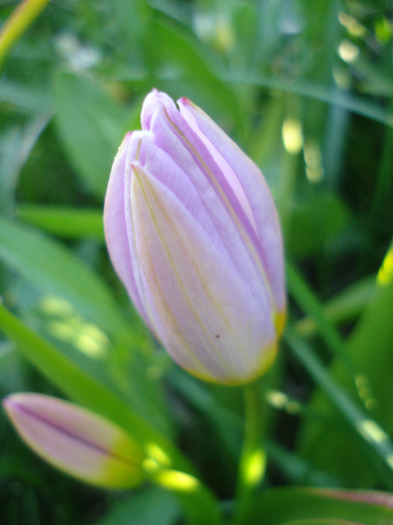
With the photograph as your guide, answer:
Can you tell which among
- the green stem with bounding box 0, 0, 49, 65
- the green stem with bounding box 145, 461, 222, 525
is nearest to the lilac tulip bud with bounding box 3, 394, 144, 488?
the green stem with bounding box 145, 461, 222, 525

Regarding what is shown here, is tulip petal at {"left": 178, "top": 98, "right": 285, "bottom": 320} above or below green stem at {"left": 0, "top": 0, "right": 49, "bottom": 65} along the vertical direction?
below

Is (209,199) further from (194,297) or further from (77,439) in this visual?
(77,439)

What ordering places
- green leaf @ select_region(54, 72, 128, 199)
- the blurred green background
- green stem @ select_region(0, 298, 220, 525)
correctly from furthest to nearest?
green leaf @ select_region(54, 72, 128, 199) < the blurred green background < green stem @ select_region(0, 298, 220, 525)

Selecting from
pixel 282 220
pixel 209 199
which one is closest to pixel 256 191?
pixel 209 199

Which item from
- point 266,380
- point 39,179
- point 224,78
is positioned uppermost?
point 224,78

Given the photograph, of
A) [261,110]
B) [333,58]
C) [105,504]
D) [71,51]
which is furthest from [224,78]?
[105,504]

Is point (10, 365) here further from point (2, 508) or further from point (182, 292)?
point (182, 292)

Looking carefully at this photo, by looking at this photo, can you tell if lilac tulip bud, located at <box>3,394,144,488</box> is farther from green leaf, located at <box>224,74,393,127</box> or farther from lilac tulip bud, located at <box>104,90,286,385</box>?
green leaf, located at <box>224,74,393,127</box>
